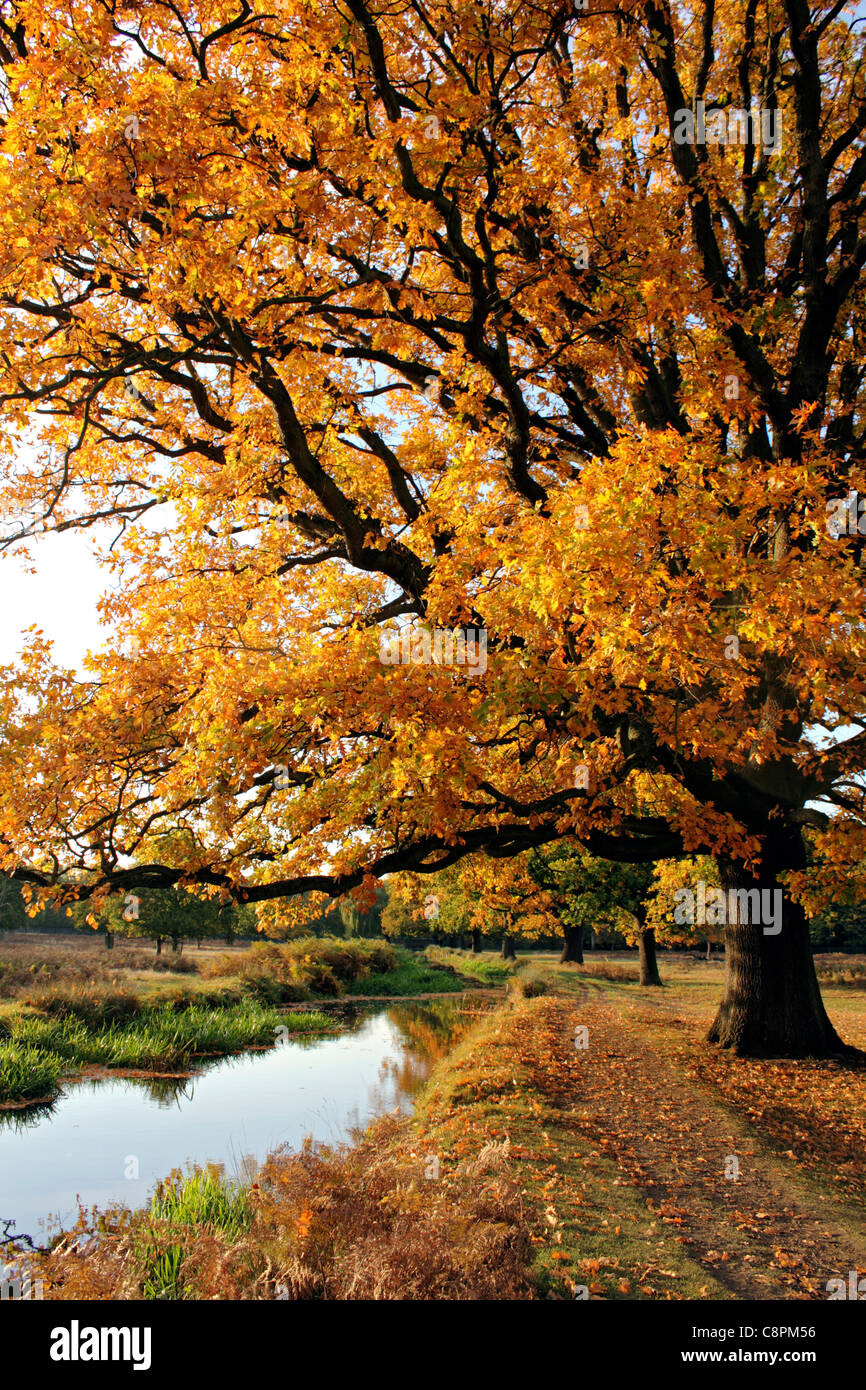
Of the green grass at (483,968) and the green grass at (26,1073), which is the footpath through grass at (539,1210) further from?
the green grass at (483,968)

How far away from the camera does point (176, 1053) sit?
1895cm

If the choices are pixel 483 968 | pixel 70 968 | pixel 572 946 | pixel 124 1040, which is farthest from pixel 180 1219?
pixel 483 968

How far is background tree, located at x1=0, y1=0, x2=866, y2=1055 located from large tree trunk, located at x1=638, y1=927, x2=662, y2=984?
21605 mm

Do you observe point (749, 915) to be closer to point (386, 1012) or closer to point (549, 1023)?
point (549, 1023)

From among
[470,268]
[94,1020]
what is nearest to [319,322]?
[470,268]

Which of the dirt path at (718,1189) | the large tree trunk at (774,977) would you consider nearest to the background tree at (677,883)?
the large tree trunk at (774,977)

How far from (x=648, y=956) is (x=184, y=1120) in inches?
939

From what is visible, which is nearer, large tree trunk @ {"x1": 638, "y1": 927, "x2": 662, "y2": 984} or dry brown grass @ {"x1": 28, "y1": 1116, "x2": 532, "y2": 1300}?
dry brown grass @ {"x1": 28, "y1": 1116, "x2": 532, "y2": 1300}

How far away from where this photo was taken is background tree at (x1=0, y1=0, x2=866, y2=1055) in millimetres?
6277

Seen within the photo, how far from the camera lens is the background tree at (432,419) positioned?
6277mm

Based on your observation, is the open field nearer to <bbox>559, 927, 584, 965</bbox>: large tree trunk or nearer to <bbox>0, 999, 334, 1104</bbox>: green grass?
<bbox>0, 999, 334, 1104</bbox>: green grass

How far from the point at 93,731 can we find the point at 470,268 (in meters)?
5.51

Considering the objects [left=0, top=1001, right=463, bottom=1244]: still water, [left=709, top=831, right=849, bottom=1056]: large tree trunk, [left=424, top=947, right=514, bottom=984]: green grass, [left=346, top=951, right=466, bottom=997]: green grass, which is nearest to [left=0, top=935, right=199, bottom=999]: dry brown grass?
[left=346, top=951, right=466, bottom=997]: green grass

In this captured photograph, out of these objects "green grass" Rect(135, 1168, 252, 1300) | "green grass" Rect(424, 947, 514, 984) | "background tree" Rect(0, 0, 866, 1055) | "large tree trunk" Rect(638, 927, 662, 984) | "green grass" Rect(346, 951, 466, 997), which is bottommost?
"green grass" Rect(424, 947, 514, 984)
